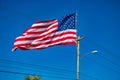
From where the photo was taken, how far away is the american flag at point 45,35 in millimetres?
20266

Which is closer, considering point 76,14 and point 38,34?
point 38,34

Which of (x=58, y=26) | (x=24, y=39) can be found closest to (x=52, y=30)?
(x=58, y=26)

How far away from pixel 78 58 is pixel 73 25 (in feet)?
8.68

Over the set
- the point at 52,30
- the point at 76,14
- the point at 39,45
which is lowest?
the point at 39,45

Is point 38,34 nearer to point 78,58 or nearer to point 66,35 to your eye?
point 66,35

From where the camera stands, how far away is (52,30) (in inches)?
832

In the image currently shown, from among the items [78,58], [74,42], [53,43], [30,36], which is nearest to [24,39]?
[30,36]

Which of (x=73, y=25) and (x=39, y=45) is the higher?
(x=73, y=25)

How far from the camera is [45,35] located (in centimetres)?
2094

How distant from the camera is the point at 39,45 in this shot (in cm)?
2031

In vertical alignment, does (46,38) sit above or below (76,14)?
below

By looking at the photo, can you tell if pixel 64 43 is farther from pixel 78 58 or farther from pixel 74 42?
pixel 78 58

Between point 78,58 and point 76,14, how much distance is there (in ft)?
10.8

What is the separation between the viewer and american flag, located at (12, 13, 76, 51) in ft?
66.5
